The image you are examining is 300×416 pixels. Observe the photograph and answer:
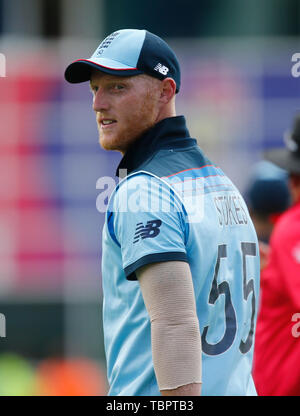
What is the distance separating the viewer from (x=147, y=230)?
271cm

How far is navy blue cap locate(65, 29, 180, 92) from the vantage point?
120 inches

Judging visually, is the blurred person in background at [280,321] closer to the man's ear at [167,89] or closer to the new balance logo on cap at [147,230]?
the man's ear at [167,89]

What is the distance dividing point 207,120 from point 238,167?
569 mm

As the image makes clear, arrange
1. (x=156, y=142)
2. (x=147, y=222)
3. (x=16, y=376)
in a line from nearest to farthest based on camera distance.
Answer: (x=147, y=222) < (x=156, y=142) < (x=16, y=376)

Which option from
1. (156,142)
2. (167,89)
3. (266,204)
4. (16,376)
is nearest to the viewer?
(156,142)

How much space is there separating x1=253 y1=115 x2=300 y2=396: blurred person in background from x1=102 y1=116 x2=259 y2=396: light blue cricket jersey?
3.01 feet

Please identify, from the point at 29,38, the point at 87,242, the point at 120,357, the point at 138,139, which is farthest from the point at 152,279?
the point at 29,38

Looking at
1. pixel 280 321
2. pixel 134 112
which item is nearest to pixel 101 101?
pixel 134 112

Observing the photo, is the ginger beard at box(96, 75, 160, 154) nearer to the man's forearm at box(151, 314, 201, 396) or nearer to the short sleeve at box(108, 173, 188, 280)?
the short sleeve at box(108, 173, 188, 280)

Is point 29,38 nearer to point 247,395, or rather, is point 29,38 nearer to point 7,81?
point 7,81

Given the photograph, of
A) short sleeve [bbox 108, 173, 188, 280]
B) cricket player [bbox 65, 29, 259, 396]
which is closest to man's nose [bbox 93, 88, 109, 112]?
cricket player [bbox 65, 29, 259, 396]

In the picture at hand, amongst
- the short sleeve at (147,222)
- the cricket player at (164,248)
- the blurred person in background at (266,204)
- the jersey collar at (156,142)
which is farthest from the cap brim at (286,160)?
the short sleeve at (147,222)

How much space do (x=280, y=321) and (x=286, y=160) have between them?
3.23 feet

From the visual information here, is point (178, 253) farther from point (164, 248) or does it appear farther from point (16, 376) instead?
point (16, 376)
